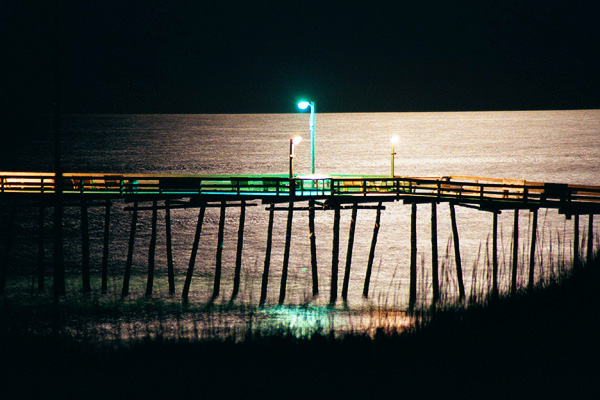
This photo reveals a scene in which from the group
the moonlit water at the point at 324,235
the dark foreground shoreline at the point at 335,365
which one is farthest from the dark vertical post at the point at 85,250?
the dark foreground shoreline at the point at 335,365

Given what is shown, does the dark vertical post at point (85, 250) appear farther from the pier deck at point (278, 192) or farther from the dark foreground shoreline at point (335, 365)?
the dark foreground shoreline at point (335, 365)

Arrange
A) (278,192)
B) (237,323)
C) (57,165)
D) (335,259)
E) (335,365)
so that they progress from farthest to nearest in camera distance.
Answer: (335,259), (278,192), (237,323), (57,165), (335,365)

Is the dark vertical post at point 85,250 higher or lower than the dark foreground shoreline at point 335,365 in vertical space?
higher

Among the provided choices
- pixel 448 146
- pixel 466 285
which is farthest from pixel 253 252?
pixel 448 146

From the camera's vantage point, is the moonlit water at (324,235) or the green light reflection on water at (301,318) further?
the moonlit water at (324,235)

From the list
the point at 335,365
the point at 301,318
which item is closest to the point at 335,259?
the point at 301,318

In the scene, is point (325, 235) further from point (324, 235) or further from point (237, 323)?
point (237, 323)

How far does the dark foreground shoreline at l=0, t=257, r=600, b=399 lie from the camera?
45.1 feet

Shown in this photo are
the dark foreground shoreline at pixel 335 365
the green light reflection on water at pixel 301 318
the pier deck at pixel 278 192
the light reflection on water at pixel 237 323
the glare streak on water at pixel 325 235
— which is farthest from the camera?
the glare streak on water at pixel 325 235

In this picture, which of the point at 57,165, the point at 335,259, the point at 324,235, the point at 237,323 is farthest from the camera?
the point at 324,235

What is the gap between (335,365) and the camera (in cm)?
1523

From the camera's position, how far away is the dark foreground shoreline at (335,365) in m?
13.7

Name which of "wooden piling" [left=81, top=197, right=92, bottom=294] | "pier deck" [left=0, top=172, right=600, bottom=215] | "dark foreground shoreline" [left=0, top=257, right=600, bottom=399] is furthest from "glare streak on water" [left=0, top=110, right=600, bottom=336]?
"dark foreground shoreline" [left=0, top=257, right=600, bottom=399]

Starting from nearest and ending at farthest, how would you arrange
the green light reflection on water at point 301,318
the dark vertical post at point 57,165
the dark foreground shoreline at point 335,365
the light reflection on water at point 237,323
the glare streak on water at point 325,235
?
1. the dark foreground shoreline at point 335,365
2. the dark vertical post at point 57,165
3. the light reflection on water at point 237,323
4. the green light reflection on water at point 301,318
5. the glare streak on water at point 325,235
